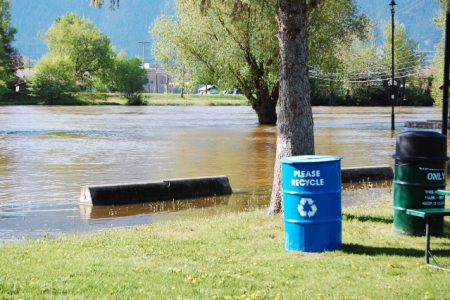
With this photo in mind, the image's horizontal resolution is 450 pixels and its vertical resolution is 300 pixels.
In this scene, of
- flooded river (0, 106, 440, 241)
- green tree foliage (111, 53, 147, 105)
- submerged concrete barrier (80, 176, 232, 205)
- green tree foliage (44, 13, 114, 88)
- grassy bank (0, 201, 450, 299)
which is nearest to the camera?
grassy bank (0, 201, 450, 299)

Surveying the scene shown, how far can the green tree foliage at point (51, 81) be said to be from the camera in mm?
106812

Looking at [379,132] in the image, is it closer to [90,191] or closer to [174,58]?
[174,58]

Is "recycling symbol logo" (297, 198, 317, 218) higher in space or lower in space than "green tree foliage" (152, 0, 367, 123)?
lower

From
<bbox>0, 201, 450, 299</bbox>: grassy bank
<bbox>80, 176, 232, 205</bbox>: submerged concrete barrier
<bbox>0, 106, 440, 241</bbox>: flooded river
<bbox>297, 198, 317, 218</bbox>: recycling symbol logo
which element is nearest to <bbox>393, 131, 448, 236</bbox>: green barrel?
<bbox>0, 201, 450, 299</bbox>: grassy bank

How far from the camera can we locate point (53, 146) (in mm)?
31938

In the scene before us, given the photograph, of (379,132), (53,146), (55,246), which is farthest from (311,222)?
(379,132)

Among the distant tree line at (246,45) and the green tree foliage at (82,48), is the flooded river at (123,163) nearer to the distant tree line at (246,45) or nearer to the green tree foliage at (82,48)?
the distant tree line at (246,45)

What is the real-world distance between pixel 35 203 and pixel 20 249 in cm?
648

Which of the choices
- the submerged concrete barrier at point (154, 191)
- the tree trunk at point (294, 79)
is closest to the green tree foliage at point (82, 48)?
the submerged concrete barrier at point (154, 191)

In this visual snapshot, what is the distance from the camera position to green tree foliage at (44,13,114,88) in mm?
124750

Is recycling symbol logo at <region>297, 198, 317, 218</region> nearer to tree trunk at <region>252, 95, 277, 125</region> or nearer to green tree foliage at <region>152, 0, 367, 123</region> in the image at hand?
green tree foliage at <region>152, 0, 367, 123</region>

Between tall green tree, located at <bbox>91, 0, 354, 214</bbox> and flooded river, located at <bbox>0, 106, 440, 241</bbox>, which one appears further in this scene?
flooded river, located at <bbox>0, 106, 440, 241</bbox>

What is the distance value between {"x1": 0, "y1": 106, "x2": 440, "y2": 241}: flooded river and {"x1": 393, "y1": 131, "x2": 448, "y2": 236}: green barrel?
5.38 metres

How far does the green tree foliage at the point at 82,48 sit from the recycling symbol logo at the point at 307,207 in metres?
116
